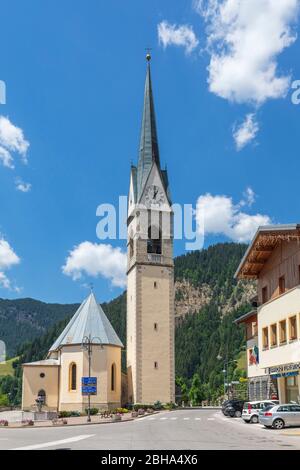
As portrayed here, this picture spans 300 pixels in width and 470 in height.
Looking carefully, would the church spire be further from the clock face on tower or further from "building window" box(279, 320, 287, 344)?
"building window" box(279, 320, 287, 344)

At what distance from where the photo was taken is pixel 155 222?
75.9 m

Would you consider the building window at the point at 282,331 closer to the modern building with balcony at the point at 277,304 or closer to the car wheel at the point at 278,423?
the modern building with balcony at the point at 277,304

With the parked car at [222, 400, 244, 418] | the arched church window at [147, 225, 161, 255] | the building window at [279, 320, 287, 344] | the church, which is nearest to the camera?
the building window at [279, 320, 287, 344]

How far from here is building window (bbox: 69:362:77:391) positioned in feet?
216

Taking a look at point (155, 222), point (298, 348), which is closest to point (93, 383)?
point (298, 348)

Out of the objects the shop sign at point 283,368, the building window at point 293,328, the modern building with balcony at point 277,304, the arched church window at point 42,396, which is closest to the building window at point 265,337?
the modern building with balcony at point 277,304

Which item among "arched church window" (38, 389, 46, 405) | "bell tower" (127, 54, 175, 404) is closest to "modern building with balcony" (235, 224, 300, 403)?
"bell tower" (127, 54, 175, 404)

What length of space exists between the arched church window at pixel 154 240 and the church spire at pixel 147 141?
521 centimetres

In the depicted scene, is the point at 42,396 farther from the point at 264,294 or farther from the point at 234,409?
the point at 264,294

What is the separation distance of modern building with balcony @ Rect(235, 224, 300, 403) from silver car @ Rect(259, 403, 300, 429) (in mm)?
4946
